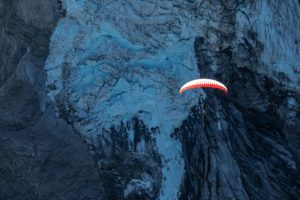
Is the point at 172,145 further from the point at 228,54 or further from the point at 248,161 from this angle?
the point at 228,54

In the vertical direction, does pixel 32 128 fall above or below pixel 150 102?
below

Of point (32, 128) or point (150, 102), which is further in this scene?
point (32, 128)

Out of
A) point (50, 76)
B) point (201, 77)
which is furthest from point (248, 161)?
point (50, 76)

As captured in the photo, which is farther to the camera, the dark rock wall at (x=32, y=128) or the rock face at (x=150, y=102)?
the dark rock wall at (x=32, y=128)

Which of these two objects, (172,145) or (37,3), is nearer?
(172,145)

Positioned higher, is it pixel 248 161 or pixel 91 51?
pixel 91 51

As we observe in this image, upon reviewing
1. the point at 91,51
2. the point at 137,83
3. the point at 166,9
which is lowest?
the point at 137,83

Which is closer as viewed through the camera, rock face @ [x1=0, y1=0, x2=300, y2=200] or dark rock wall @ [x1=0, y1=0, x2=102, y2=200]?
rock face @ [x1=0, y1=0, x2=300, y2=200]
